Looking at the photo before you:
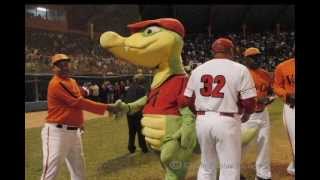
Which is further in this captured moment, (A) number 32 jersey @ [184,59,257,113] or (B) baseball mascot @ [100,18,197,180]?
(B) baseball mascot @ [100,18,197,180]

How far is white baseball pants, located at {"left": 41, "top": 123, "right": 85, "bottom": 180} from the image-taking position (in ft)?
12.2

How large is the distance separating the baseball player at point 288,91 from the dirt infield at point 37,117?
147cm

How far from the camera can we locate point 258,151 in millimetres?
3990

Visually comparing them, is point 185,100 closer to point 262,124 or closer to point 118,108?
point 118,108

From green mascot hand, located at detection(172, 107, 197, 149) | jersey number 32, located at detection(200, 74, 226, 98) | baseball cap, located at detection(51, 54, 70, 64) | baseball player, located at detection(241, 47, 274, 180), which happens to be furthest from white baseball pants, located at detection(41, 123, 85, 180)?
baseball player, located at detection(241, 47, 274, 180)

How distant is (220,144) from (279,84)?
0.96 m

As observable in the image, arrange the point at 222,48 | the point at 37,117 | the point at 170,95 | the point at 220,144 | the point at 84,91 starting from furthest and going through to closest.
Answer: the point at 84,91 → the point at 37,117 → the point at 170,95 → the point at 222,48 → the point at 220,144

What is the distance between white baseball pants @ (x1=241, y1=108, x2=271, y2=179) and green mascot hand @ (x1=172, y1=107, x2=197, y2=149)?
1.83 ft

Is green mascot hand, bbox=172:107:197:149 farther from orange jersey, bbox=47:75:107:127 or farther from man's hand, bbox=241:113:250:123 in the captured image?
orange jersey, bbox=47:75:107:127

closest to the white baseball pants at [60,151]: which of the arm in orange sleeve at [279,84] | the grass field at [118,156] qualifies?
the grass field at [118,156]

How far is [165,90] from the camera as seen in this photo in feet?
12.2

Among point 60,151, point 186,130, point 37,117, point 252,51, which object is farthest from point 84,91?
point 252,51

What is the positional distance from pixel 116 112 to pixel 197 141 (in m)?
0.70
